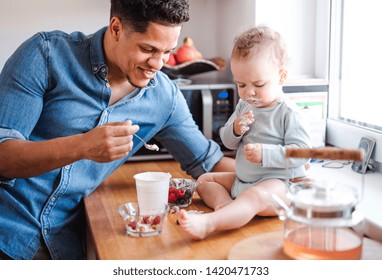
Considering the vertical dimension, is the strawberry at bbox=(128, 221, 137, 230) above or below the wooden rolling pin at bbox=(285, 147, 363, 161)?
below

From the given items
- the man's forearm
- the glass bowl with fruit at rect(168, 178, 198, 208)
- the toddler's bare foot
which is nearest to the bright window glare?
the glass bowl with fruit at rect(168, 178, 198, 208)

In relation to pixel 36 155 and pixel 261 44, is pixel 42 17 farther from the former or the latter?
pixel 261 44

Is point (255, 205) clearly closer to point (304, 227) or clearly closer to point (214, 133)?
point (304, 227)

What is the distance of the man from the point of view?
127 cm

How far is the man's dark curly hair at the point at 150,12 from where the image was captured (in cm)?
127

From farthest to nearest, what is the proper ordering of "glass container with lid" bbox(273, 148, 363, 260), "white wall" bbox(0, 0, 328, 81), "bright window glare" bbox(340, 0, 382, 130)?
1. "white wall" bbox(0, 0, 328, 81)
2. "bright window glare" bbox(340, 0, 382, 130)
3. "glass container with lid" bbox(273, 148, 363, 260)

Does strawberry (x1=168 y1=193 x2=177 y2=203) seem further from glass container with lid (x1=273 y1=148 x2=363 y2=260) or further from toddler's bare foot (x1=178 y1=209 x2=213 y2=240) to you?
glass container with lid (x1=273 y1=148 x2=363 y2=260)

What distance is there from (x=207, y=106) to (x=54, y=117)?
2.17ft

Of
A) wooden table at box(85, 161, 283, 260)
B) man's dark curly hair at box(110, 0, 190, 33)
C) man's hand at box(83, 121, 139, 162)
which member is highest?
man's dark curly hair at box(110, 0, 190, 33)

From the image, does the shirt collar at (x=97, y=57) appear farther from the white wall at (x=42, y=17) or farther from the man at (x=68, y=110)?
the white wall at (x=42, y=17)

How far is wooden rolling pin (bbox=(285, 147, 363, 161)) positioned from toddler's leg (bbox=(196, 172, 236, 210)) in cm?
33

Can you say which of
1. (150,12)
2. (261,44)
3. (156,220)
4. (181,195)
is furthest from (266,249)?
(150,12)

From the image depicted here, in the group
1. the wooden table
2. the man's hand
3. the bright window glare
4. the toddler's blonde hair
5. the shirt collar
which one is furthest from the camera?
the bright window glare

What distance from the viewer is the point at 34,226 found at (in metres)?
1.37
